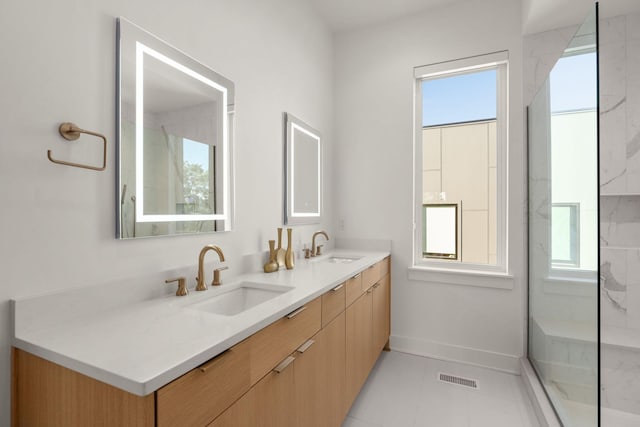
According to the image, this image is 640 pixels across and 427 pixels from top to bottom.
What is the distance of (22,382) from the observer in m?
0.85

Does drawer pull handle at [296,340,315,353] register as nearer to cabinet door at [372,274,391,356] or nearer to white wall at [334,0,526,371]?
cabinet door at [372,274,391,356]

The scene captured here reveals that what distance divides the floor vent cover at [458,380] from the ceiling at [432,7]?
2.63 m

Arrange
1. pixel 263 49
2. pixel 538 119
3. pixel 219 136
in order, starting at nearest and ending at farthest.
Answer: pixel 219 136 < pixel 263 49 < pixel 538 119

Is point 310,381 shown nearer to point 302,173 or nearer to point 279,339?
point 279,339

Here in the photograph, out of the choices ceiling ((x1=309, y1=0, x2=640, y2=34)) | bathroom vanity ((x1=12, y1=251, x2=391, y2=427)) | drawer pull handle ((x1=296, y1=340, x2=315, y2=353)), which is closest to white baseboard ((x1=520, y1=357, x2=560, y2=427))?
bathroom vanity ((x1=12, y1=251, x2=391, y2=427))

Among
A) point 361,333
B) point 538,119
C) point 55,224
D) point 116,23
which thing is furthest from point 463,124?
point 55,224

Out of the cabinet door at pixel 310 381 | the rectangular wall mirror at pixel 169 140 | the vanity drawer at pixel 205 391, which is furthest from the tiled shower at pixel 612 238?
the rectangular wall mirror at pixel 169 140

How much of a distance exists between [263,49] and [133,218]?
1366 mm

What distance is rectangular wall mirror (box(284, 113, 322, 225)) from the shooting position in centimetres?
221

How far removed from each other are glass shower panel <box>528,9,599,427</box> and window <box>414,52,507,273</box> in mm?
365

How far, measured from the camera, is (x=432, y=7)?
2.65 metres

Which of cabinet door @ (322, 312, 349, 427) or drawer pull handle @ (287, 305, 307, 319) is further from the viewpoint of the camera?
cabinet door @ (322, 312, 349, 427)

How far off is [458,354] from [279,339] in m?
2.08

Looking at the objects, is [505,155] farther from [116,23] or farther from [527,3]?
[116,23]
